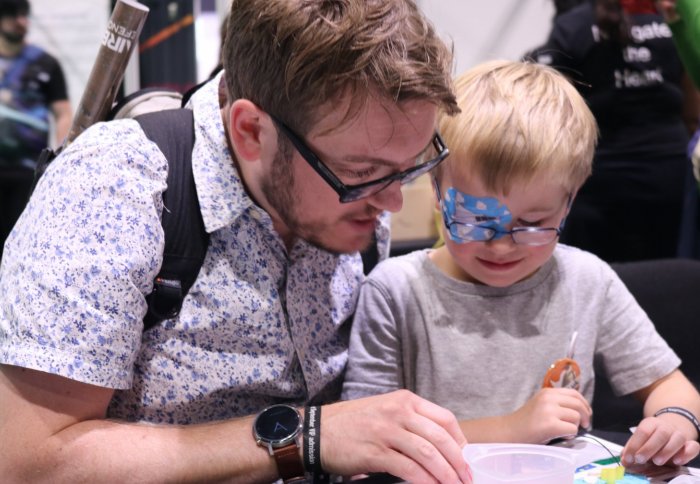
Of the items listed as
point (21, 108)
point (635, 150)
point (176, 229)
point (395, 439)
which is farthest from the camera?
point (21, 108)

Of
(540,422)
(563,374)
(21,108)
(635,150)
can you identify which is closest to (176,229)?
(540,422)

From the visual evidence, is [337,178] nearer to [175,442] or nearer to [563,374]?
[175,442]

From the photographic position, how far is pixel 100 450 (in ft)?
3.98

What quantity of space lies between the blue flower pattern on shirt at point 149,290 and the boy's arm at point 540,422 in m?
0.27

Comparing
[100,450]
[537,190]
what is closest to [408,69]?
[537,190]

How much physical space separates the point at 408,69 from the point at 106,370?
57 centimetres

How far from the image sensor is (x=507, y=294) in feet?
5.45

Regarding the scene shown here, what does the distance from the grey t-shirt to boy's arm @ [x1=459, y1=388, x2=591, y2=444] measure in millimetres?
166

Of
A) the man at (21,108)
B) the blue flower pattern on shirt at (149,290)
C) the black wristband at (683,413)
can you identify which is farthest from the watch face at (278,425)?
the man at (21,108)

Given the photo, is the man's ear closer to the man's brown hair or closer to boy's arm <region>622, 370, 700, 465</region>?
the man's brown hair

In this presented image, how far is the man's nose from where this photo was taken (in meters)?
1.34

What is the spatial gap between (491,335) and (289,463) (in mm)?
528

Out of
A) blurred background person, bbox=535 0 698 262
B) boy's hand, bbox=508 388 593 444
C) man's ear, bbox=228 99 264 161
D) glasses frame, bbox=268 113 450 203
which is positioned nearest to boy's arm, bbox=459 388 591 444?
boy's hand, bbox=508 388 593 444

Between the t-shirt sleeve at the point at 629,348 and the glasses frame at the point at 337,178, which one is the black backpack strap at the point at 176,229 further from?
the t-shirt sleeve at the point at 629,348
